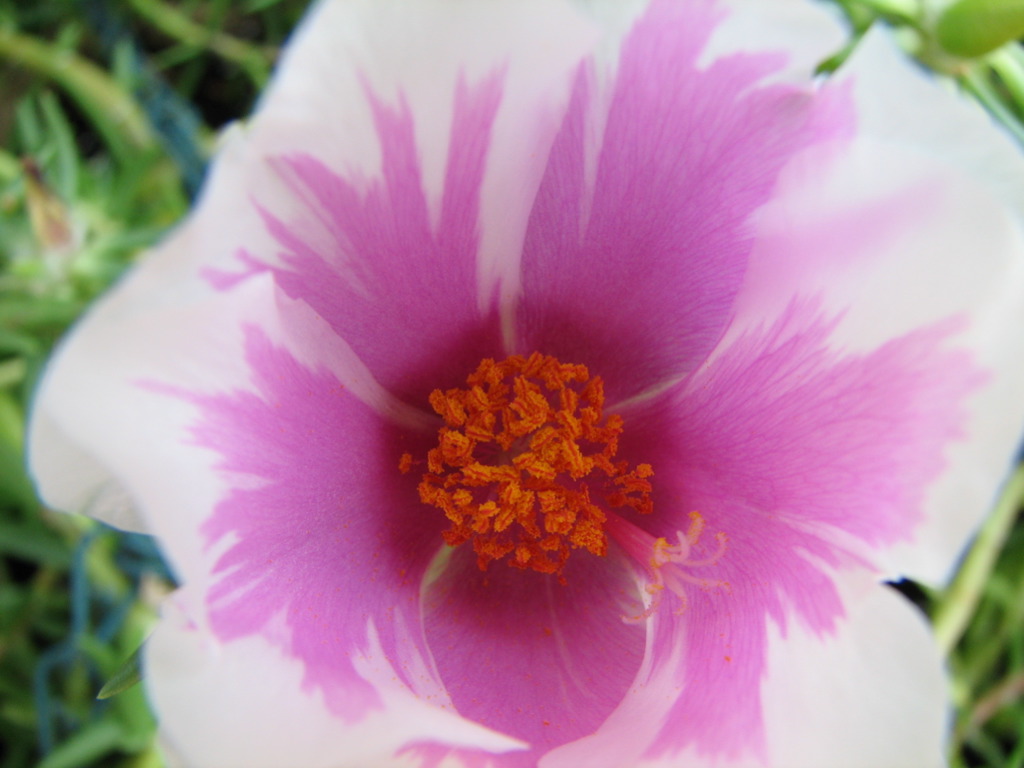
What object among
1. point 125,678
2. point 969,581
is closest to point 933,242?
point 125,678

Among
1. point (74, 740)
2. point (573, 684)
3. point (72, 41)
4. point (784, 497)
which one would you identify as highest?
point (784, 497)

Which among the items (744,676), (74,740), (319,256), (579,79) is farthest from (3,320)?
(744,676)

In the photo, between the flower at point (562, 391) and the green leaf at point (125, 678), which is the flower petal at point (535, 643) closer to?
the flower at point (562, 391)

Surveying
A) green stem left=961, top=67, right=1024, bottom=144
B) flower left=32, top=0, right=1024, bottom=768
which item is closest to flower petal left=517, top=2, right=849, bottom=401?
flower left=32, top=0, right=1024, bottom=768

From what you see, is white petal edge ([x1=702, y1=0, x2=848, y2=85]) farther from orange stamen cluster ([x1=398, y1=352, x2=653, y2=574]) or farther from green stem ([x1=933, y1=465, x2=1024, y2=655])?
green stem ([x1=933, y1=465, x2=1024, y2=655])

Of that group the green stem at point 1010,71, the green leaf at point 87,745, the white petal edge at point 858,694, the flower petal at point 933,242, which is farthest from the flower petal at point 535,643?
the green leaf at point 87,745

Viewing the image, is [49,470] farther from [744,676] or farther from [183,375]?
[744,676]
